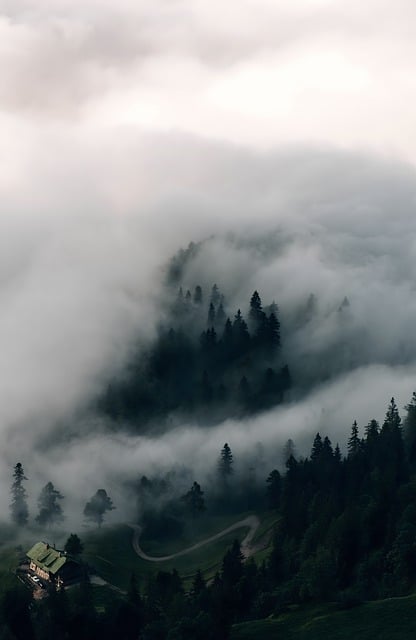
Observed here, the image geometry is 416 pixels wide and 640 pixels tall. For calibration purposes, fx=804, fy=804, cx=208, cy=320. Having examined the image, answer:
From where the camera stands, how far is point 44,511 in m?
191

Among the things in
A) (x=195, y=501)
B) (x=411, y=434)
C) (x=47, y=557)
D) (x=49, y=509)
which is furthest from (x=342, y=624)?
(x=49, y=509)

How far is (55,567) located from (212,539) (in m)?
44.1

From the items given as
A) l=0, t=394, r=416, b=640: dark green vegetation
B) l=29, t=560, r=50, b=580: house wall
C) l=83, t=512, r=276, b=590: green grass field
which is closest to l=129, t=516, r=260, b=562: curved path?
l=83, t=512, r=276, b=590: green grass field

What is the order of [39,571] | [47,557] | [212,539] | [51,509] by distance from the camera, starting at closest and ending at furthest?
[39,571]
[47,557]
[212,539]
[51,509]

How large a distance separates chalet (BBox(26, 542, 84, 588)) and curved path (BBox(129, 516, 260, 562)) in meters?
26.6

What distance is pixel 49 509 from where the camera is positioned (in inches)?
7544

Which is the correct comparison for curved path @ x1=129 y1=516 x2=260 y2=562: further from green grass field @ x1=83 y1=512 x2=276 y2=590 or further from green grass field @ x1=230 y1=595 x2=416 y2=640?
green grass field @ x1=230 y1=595 x2=416 y2=640

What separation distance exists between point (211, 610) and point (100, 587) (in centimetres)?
5393

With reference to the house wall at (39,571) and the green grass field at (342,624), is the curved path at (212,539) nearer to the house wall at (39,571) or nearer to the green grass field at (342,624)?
the house wall at (39,571)

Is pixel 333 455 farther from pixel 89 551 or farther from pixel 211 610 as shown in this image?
pixel 211 610

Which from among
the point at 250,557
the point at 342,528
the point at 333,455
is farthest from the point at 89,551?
the point at 342,528

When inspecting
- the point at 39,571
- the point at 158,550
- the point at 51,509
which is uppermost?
the point at 51,509

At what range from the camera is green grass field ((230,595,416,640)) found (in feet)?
331

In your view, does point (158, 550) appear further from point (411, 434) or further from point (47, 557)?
point (411, 434)
